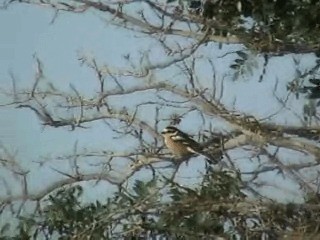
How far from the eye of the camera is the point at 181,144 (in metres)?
1.93

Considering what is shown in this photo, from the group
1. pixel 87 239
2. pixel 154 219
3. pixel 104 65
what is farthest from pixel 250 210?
pixel 104 65

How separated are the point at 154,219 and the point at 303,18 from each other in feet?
1.70

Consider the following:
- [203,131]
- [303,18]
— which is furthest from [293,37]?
[203,131]

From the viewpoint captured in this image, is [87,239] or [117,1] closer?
[87,239]

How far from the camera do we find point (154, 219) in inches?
67.0

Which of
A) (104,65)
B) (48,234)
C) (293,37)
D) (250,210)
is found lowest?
(48,234)

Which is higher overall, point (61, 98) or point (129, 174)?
point (61, 98)

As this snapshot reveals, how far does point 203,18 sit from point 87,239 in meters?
0.54

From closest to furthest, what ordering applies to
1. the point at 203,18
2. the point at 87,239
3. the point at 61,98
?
the point at 87,239 → the point at 203,18 → the point at 61,98

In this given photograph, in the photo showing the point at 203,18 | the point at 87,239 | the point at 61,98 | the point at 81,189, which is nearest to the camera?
the point at 87,239

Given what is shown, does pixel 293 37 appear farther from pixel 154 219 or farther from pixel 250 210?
pixel 154 219

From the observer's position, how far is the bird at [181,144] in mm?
1926

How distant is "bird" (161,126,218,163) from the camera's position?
1.93m

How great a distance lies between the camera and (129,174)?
1.96 metres
